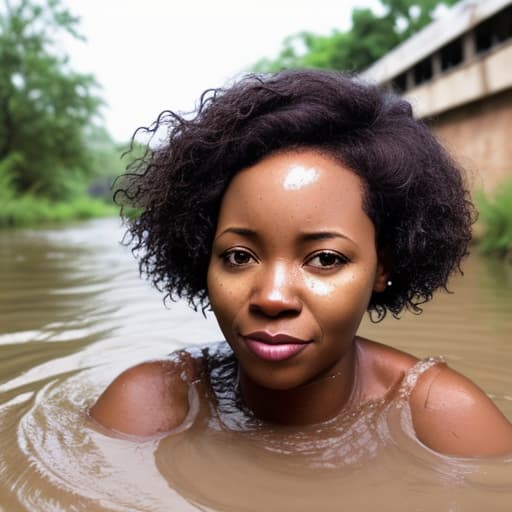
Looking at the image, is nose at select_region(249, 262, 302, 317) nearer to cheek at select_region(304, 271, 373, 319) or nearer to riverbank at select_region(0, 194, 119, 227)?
cheek at select_region(304, 271, 373, 319)

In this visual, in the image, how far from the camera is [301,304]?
5.75 ft

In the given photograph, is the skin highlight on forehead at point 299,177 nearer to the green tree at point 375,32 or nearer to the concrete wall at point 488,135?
the concrete wall at point 488,135

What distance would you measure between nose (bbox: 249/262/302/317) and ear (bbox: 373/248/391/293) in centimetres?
48

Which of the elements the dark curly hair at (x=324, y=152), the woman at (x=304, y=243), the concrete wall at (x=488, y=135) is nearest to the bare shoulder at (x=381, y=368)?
the woman at (x=304, y=243)

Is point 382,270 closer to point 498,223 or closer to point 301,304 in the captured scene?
point 301,304

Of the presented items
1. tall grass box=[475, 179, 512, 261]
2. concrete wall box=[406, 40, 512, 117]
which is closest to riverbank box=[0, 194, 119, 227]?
concrete wall box=[406, 40, 512, 117]

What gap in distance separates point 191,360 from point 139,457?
0.52 meters

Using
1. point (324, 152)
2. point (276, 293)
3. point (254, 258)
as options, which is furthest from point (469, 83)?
point (276, 293)

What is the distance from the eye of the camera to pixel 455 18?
1191 centimetres

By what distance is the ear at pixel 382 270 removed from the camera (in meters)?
2.13

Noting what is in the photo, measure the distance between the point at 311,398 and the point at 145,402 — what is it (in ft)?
1.80

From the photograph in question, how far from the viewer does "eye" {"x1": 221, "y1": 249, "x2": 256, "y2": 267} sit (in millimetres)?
1847

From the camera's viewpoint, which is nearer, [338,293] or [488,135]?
[338,293]

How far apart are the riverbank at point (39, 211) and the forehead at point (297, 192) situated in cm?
1563
